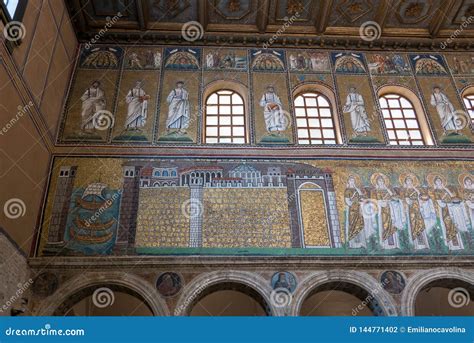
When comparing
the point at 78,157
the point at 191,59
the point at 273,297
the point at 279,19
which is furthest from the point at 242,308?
the point at 279,19

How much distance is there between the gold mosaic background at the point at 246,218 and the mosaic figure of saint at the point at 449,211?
10.9 feet

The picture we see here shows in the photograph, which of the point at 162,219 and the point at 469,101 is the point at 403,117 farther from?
the point at 162,219

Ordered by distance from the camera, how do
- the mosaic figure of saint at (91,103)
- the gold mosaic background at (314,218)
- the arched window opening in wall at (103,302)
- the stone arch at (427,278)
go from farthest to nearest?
1. the mosaic figure of saint at (91,103)
2. the gold mosaic background at (314,218)
3. the stone arch at (427,278)
4. the arched window opening in wall at (103,302)

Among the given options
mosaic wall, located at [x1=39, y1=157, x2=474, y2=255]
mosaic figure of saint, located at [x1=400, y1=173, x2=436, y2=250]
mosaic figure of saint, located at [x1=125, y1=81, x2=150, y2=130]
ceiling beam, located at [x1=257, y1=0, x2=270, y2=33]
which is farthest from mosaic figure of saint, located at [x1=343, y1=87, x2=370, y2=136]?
mosaic figure of saint, located at [x1=125, y1=81, x2=150, y2=130]

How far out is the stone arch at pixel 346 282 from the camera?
9055 mm

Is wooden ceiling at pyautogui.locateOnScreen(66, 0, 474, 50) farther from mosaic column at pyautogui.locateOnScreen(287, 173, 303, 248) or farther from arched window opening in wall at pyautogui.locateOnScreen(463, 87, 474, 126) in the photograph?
mosaic column at pyautogui.locateOnScreen(287, 173, 303, 248)

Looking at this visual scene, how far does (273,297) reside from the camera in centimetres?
905

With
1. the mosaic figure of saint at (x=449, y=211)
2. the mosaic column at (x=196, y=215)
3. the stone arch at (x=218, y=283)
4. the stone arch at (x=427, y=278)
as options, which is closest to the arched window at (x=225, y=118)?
the mosaic column at (x=196, y=215)

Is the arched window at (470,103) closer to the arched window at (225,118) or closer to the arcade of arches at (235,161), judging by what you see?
the arcade of arches at (235,161)

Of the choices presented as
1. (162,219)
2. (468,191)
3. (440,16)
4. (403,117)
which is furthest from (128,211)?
(440,16)

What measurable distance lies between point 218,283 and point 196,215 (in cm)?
151

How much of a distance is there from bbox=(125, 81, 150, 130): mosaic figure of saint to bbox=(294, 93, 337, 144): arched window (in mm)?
3722

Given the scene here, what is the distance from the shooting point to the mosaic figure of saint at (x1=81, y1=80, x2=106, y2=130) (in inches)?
435

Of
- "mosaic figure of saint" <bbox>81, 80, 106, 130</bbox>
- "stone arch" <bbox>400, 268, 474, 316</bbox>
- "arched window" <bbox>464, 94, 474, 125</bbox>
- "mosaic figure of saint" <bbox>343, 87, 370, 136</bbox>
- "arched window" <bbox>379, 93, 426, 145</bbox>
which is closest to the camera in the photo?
"stone arch" <bbox>400, 268, 474, 316</bbox>
